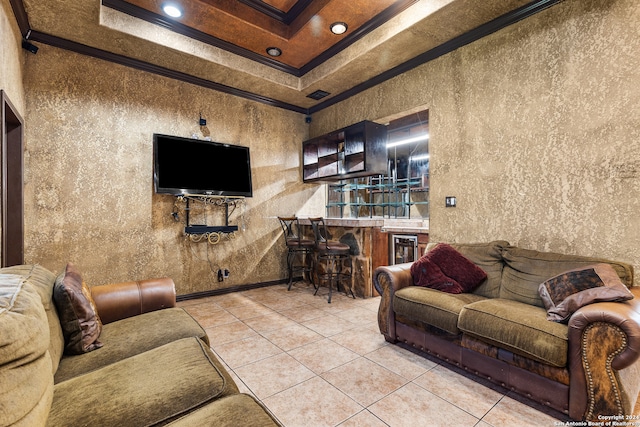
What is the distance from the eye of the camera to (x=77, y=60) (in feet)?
10.7

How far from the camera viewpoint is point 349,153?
436 centimetres

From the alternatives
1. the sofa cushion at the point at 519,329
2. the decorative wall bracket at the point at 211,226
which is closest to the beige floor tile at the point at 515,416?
the sofa cushion at the point at 519,329

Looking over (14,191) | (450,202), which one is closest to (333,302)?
(450,202)

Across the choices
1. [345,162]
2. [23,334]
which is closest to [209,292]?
[345,162]

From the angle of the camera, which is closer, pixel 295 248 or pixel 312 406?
pixel 312 406

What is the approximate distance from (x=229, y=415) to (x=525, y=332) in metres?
1.74

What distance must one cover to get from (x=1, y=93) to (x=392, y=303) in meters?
3.40

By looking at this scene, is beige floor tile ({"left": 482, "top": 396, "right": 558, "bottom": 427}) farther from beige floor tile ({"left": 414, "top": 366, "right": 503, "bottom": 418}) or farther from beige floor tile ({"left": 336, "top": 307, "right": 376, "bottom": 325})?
beige floor tile ({"left": 336, "top": 307, "right": 376, "bottom": 325})

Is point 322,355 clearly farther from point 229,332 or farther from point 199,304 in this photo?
point 199,304

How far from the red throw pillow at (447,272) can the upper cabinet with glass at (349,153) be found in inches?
70.1

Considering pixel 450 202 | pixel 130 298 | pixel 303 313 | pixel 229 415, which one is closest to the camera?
pixel 229 415

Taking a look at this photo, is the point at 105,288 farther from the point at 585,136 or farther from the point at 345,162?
the point at 585,136

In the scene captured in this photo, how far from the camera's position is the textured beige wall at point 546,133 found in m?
2.23

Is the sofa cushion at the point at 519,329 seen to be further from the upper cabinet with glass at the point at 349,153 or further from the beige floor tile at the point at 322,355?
the upper cabinet with glass at the point at 349,153
